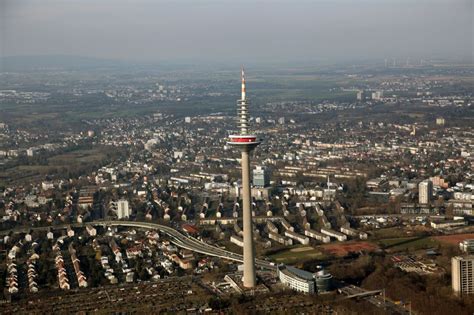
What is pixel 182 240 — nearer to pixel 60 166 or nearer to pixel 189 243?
pixel 189 243

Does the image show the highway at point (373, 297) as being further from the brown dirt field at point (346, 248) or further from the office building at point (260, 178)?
the office building at point (260, 178)

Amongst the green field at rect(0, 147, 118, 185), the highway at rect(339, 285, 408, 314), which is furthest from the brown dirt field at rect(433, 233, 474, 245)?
the green field at rect(0, 147, 118, 185)

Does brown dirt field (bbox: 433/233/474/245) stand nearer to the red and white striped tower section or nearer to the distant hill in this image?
the red and white striped tower section

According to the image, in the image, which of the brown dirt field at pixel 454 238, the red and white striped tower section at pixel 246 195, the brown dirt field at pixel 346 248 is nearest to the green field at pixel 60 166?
the brown dirt field at pixel 346 248

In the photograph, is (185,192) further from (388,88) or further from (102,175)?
(388,88)

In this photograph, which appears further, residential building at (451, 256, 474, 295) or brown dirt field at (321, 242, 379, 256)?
brown dirt field at (321, 242, 379, 256)
